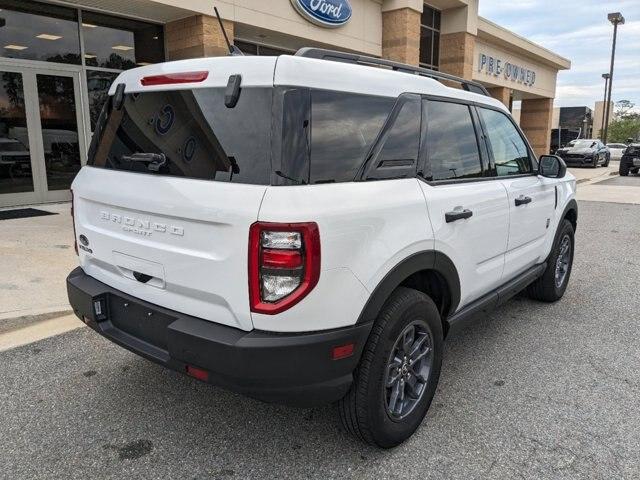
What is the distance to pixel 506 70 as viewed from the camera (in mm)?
21766

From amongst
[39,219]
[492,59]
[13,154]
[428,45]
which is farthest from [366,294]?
[492,59]

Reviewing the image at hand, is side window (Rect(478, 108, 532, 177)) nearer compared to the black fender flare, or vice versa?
the black fender flare

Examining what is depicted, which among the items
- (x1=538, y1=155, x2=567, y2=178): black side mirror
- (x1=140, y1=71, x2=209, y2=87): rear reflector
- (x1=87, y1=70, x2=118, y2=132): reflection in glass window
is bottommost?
(x1=538, y1=155, x2=567, y2=178): black side mirror

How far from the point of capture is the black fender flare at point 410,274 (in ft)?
7.54

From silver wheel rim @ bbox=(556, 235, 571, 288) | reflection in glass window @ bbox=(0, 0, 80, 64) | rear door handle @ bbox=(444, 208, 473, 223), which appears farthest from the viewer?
reflection in glass window @ bbox=(0, 0, 80, 64)

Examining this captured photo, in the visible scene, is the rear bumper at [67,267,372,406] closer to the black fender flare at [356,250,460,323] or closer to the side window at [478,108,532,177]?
the black fender flare at [356,250,460,323]

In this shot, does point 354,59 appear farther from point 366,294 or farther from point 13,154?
point 13,154

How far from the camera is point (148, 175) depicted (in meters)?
2.52

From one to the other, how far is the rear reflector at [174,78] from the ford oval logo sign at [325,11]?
9.67 meters

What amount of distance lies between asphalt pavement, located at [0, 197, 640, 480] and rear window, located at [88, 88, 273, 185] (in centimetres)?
139

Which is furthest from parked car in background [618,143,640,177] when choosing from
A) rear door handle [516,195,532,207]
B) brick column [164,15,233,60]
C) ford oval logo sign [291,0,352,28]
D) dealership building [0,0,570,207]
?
rear door handle [516,195,532,207]

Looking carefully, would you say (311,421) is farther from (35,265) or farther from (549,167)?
(35,265)

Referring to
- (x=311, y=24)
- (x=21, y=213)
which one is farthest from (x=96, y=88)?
(x=311, y=24)

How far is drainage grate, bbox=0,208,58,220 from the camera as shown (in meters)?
8.16
